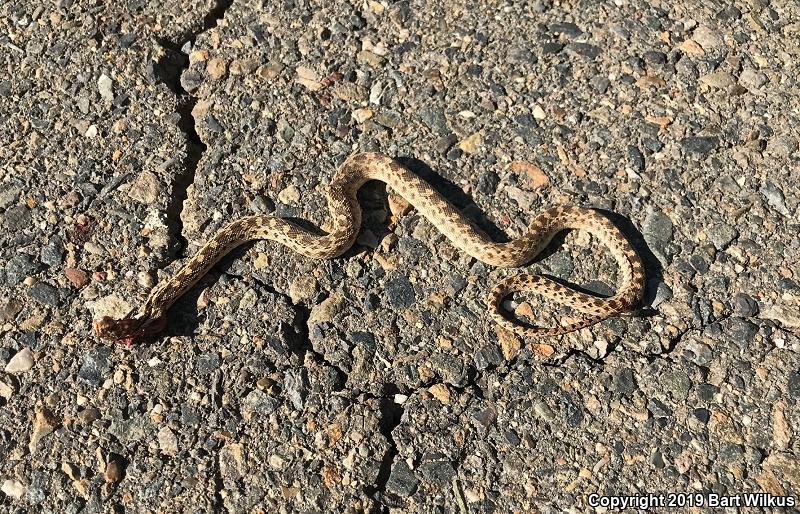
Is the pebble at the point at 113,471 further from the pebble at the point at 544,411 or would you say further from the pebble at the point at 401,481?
the pebble at the point at 544,411

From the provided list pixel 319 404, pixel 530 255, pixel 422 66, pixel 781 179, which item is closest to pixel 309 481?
pixel 319 404

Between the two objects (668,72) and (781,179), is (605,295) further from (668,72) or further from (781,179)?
(668,72)

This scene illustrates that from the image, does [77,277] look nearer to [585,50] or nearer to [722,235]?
[585,50]

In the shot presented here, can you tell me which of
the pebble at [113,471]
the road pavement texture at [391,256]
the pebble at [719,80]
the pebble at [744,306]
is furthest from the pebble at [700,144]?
the pebble at [113,471]

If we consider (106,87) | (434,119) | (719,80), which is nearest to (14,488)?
(106,87)

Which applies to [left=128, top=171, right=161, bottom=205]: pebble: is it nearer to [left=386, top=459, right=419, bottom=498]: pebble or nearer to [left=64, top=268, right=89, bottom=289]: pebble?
[left=64, top=268, right=89, bottom=289]: pebble

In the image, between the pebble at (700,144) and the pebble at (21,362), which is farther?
the pebble at (700,144)

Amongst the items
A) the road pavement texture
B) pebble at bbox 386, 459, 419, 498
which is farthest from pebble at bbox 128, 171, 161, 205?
pebble at bbox 386, 459, 419, 498
